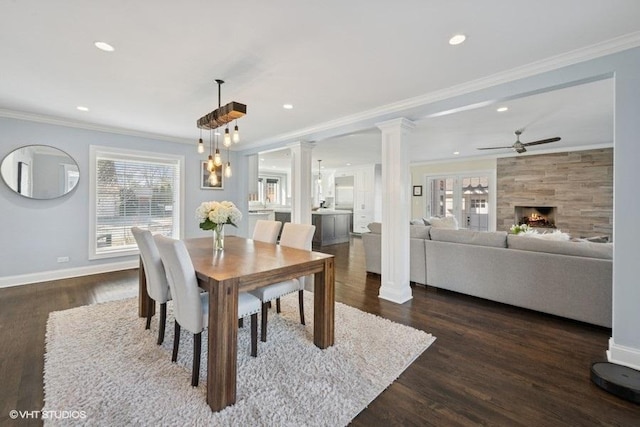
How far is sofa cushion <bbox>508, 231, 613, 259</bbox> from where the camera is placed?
277 centimetres

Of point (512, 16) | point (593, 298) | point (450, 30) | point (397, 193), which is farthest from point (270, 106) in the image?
point (593, 298)

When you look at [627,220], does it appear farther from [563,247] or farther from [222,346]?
[222,346]

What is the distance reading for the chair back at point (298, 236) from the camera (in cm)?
301

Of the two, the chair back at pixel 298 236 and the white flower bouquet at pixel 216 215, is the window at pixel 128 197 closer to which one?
the white flower bouquet at pixel 216 215

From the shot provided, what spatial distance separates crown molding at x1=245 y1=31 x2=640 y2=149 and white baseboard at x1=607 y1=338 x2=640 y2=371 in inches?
86.2

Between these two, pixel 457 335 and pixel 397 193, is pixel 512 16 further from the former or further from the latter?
pixel 457 335

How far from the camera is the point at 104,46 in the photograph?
222cm

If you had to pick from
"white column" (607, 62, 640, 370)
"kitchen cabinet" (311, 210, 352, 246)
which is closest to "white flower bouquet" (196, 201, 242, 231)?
"white column" (607, 62, 640, 370)

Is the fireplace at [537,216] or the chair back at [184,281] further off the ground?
the fireplace at [537,216]

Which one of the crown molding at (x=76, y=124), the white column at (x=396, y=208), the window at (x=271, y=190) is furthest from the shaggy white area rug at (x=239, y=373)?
the window at (x=271, y=190)

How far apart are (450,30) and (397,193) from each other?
5.83 feet

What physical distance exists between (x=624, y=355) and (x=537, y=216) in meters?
5.66

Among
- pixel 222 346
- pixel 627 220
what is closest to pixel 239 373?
pixel 222 346

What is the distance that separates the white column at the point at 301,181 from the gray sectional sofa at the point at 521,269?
1.79 meters
